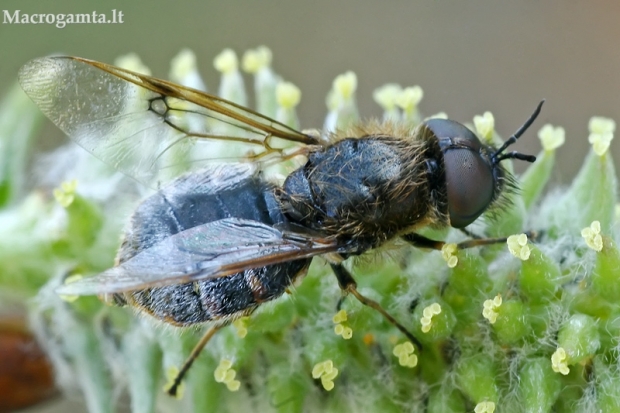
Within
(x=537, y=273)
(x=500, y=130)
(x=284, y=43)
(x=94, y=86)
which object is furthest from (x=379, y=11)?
(x=537, y=273)

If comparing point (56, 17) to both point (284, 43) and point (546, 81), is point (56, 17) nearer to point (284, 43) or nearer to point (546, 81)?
point (284, 43)

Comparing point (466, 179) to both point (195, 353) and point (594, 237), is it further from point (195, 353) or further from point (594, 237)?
point (195, 353)

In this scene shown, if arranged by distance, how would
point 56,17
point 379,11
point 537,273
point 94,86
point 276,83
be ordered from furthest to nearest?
point 379,11 < point 56,17 < point 276,83 < point 94,86 < point 537,273

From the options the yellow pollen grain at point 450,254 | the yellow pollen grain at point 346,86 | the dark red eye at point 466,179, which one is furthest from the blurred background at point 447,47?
the yellow pollen grain at point 450,254

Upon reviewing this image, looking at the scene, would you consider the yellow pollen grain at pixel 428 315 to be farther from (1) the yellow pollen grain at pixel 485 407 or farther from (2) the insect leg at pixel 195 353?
(2) the insect leg at pixel 195 353

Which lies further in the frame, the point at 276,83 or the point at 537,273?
the point at 276,83

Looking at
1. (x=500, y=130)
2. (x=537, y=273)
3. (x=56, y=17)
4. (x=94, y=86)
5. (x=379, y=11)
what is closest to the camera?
(x=537, y=273)

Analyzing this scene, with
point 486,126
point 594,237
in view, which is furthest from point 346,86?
point 594,237
